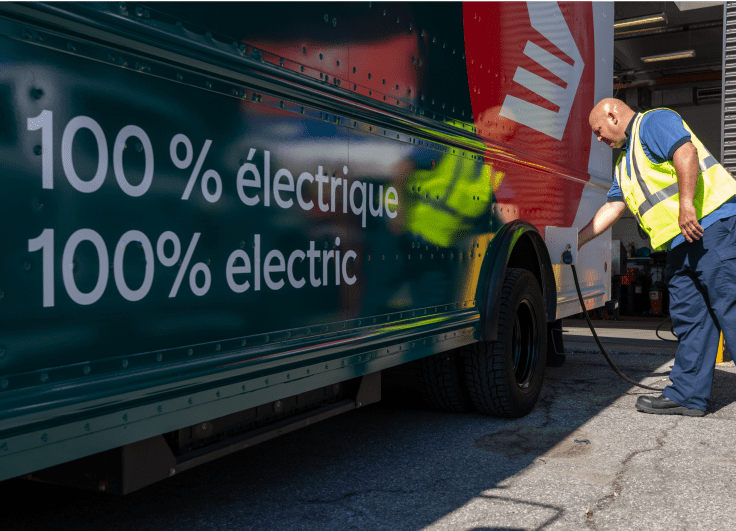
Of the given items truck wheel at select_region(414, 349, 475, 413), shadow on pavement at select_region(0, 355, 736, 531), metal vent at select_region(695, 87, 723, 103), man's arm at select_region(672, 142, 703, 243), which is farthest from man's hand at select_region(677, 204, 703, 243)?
metal vent at select_region(695, 87, 723, 103)

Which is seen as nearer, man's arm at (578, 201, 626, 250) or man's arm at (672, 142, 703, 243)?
man's arm at (672, 142, 703, 243)

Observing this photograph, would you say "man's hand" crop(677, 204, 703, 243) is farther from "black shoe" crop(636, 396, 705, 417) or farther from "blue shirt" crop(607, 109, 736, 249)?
"black shoe" crop(636, 396, 705, 417)

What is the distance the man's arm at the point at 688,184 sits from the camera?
12.3 ft

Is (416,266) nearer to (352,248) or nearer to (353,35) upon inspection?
(352,248)

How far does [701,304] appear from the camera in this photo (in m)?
4.13

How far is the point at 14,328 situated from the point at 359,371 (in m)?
1.40

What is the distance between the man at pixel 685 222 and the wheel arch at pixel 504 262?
2.18 ft

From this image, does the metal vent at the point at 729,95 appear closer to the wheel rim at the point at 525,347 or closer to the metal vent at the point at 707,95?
the wheel rim at the point at 525,347

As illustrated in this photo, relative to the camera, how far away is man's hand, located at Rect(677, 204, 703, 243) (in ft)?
12.3

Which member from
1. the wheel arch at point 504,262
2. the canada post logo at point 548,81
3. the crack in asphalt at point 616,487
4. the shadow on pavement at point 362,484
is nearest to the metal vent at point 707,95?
the canada post logo at point 548,81

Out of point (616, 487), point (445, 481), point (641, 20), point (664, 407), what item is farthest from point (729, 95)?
point (641, 20)

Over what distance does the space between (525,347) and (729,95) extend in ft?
14.0

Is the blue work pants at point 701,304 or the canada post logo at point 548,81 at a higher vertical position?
the canada post logo at point 548,81

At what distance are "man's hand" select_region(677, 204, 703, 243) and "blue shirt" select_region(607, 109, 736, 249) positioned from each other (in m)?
0.20
